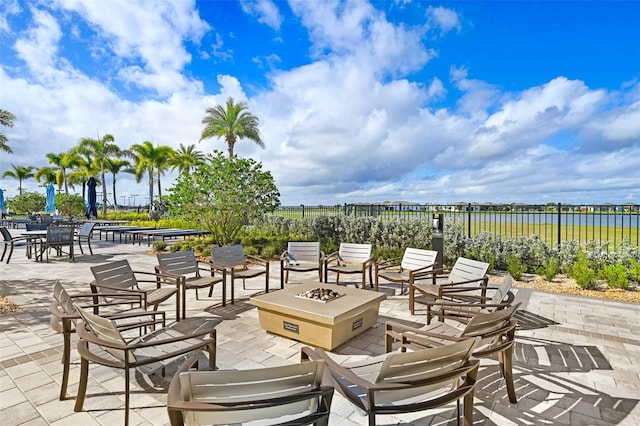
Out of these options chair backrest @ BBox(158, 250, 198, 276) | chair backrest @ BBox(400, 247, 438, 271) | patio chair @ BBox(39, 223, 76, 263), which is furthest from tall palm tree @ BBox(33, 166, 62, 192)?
chair backrest @ BBox(400, 247, 438, 271)

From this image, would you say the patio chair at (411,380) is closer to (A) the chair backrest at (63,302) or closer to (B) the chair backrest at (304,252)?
(A) the chair backrest at (63,302)

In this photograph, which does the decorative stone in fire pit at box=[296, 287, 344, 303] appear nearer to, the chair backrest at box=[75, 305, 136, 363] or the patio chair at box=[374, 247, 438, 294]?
the patio chair at box=[374, 247, 438, 294]

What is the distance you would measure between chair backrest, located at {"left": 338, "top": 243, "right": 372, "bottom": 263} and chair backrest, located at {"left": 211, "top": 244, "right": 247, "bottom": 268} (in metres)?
2.09

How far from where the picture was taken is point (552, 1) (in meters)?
7.26

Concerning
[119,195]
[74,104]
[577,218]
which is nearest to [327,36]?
[74,104]

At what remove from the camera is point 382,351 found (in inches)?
144

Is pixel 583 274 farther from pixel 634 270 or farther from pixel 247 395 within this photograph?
pixel 247 395

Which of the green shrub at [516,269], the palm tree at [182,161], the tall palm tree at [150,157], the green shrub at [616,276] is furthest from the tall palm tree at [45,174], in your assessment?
the green shrub at [616,276]

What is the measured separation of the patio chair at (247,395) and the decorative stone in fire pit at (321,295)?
2.44 metres

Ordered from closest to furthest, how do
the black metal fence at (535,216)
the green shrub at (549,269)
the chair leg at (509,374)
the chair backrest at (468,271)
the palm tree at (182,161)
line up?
the chair leg at (509,374)
the chair backrest at (468,271)
the green shrub at (549,269)
the black metal fence at (535,216)
the palm tree at (182,161)

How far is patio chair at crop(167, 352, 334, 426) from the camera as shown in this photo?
4.70 feet

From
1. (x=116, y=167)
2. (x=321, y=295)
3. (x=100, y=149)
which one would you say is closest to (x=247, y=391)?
(x=321, y=295)

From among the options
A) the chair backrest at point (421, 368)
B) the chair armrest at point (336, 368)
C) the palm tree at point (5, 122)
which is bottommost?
the chair armrest at point (336, 368)

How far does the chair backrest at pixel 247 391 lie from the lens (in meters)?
1.43
